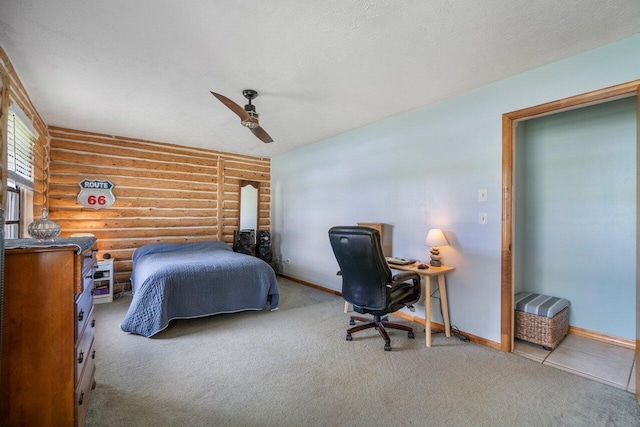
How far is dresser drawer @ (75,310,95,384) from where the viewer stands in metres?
1.52

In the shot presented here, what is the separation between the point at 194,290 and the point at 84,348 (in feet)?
5.30

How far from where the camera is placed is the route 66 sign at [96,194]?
172 inches

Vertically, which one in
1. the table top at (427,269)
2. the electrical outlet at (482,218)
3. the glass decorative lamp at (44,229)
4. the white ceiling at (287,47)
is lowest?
the table top at (427,269)

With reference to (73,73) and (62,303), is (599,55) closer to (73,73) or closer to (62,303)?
(62,303)

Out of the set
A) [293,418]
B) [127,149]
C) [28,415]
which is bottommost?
[293,418]

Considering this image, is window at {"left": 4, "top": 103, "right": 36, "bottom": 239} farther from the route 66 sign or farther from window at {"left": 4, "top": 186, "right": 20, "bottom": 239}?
the route 66 sign

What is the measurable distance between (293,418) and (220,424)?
43cm

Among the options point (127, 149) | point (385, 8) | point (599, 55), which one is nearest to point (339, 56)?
point (385, 8)

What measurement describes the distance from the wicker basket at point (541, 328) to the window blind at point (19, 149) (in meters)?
4.90

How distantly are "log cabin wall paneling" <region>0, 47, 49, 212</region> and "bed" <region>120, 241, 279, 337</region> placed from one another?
54.2 inches

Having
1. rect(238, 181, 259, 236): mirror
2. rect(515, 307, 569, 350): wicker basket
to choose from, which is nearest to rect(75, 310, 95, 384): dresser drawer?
rect(515, 307, 569, 350): wicker basket

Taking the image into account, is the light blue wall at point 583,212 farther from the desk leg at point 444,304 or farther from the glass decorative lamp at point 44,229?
the glass decorative lamp at point 44,229

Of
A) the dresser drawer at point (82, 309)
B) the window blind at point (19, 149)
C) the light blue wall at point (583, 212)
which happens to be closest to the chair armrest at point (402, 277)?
the light blue wall at point (583, 212)

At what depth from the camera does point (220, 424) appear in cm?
175
